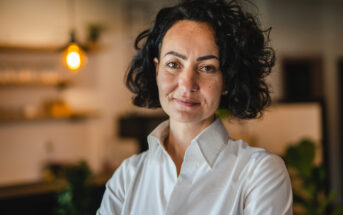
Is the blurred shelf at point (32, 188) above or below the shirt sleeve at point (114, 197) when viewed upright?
below

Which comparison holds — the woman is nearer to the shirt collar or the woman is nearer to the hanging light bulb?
the shirt collar

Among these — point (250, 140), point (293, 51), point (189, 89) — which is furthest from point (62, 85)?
point (189, 89)

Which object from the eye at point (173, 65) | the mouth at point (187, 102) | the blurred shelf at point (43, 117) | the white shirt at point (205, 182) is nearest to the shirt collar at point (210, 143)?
the white shirt at point (205, 182)

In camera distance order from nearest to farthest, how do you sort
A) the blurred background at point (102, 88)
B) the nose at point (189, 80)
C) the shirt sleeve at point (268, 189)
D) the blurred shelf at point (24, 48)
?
the shirt sleeve at point (268, 189)
the nose at point (189, 80)
the blurred shelf at point (24, 48)
the blurred background at point (102, 88)

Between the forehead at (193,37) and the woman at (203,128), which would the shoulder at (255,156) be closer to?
the woman at (203,128)

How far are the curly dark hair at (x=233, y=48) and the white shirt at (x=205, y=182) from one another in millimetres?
130

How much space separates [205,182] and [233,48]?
404mm

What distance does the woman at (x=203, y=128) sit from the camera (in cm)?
95

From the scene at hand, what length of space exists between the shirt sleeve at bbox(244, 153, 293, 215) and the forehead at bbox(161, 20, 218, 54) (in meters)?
0.35

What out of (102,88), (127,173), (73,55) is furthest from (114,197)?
(102,88)

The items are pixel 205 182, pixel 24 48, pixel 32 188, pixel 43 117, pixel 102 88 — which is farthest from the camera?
pixel 102 88

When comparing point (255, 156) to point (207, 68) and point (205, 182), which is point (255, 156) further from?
point (207, 68)

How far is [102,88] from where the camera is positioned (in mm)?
5070

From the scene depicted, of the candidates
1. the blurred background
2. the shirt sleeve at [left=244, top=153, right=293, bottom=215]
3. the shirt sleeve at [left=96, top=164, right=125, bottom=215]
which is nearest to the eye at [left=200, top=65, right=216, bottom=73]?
the shirt sleeve at [left=244, top=153, right=293, bottom=215]
